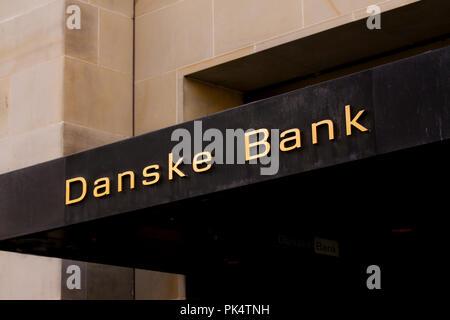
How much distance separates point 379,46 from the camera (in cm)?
1317

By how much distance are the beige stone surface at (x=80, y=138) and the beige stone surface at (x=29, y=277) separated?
1636mm

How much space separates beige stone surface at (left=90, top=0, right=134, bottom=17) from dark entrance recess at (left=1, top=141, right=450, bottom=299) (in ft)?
14.1

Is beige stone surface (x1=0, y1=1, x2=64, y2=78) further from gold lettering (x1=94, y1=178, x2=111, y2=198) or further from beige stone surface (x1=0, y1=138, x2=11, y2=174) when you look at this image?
gold lettering (x1=94, y1=178, x2=111, y2=198)

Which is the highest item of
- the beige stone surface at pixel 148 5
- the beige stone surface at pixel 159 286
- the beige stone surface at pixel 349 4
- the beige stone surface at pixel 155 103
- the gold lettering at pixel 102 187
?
the beige stone surface at pixel 148 5

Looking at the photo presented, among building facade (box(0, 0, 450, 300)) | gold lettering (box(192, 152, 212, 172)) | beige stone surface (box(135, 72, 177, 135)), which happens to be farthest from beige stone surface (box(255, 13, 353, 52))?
gold lettering (box(192, 152, 212, 172))

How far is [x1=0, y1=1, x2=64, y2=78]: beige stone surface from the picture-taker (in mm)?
14367

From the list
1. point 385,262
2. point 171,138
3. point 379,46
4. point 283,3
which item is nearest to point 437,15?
point 379,46

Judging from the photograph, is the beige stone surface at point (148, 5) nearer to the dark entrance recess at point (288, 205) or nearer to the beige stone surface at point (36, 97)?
the beige stone surface at point (36, 97)

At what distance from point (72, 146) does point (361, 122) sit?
20.6 feet

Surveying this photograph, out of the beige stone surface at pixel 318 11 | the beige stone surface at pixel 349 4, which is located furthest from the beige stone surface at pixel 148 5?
the beige stone surface at pixel 349 4

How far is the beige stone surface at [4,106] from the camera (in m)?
14.7

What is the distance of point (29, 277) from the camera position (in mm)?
13734

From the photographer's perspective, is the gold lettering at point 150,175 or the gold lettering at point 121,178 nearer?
the gold lettering at point 150,175
